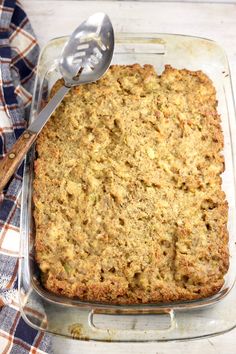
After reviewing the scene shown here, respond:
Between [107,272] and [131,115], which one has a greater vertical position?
[131,115]

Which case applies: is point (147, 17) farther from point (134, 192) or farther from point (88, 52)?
point (134, 192)

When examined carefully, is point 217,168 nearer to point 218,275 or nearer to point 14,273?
point 218,275

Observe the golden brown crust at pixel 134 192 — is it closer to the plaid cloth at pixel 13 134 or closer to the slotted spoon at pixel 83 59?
the slotted spoon at pixel 83 59

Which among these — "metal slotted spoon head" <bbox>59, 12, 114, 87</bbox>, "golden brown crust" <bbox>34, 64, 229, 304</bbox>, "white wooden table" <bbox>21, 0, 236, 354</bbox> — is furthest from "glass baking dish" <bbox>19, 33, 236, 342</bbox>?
"white wooden table" <bbox>21, 0, 236, 354</bbox>

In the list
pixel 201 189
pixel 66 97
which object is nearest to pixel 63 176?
pixel 66 97

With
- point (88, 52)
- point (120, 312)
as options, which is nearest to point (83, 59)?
point (88, 52)

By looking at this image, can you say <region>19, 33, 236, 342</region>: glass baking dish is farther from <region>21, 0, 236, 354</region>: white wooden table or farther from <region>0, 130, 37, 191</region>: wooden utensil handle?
<region>21, 0, 236, 354</region>: white wooden table
